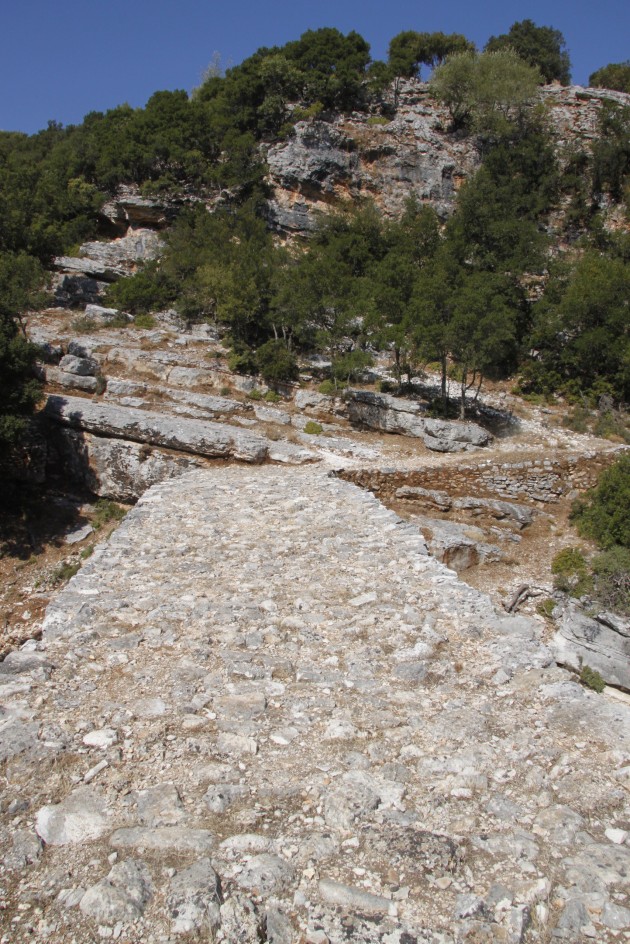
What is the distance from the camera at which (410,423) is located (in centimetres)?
2006

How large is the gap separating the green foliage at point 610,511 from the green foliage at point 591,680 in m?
7.88

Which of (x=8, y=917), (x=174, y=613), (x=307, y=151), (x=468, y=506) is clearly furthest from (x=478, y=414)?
(x=307, y=151)

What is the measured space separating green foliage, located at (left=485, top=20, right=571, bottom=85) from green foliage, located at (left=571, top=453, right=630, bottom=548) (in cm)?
5854

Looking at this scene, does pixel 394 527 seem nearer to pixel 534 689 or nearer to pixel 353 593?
pixel 353 593

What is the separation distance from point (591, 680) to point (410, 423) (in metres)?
14.1

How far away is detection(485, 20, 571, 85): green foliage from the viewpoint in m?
57.3

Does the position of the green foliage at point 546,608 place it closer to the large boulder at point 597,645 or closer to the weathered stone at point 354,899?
the large boulder at point 597,645

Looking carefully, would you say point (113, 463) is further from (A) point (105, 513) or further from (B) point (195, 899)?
(B) point (195, 899)

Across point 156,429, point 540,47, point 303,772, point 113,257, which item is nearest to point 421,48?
point 540,47

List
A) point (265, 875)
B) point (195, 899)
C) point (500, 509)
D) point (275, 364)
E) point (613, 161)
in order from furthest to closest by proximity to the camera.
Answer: point (613, 161) < point (275, 364) < point (500, 509) < point (265, 875) < point (195, 899)

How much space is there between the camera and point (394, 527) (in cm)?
1053

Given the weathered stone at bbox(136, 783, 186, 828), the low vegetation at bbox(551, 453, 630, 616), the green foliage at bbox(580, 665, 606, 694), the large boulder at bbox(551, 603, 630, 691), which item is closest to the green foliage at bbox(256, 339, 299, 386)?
the low vegetation at bbox(551, 453, 630, 616)

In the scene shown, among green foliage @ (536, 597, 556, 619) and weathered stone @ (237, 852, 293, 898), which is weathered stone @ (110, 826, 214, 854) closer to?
weathered stone @ (237, 852, 293, 898)

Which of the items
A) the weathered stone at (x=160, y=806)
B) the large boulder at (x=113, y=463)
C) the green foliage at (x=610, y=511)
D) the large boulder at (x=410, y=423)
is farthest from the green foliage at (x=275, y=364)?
the weathered stone at (x=160, y=806)
